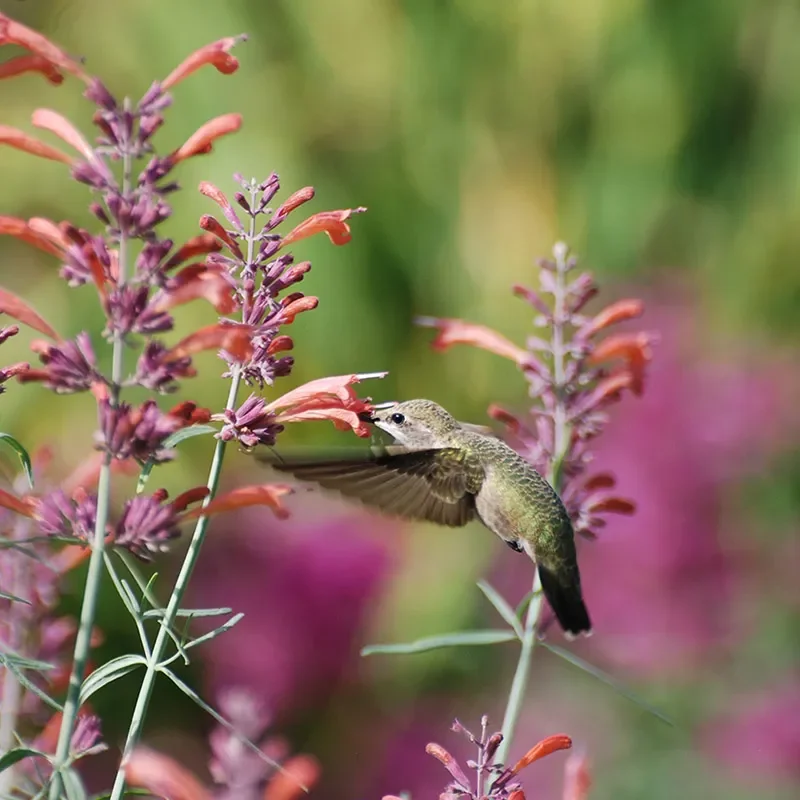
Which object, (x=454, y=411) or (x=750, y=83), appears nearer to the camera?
(x=454, y=411)

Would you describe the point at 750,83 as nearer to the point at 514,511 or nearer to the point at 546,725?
the point at 546,725

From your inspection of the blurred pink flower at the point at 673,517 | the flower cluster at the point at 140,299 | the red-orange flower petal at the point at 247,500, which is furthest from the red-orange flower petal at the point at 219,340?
the blurred pink flower at the point at 673,517

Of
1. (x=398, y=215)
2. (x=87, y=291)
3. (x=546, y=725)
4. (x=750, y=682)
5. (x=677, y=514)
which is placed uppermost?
(x=398, y=215)

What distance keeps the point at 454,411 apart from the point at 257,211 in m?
6.67

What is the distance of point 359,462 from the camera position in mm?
2451

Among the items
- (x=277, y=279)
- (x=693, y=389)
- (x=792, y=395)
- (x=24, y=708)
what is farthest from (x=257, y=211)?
(x=792, y=395)

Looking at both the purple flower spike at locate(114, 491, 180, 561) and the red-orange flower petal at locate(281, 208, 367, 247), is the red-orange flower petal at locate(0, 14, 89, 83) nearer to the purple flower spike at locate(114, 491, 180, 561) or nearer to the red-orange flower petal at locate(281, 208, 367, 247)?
the red-orange flower petal at locate(281, 208, 367, 247)

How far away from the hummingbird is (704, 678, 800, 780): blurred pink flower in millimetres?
3501

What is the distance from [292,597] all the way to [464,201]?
11.1 ft

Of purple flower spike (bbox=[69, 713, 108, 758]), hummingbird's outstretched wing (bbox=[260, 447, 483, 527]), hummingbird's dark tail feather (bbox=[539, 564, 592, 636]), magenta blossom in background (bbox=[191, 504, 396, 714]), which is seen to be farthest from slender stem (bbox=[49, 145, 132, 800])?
magenta blossom in background (bbox=[191, 504, 396, 714])

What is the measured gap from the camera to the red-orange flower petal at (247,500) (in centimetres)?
170

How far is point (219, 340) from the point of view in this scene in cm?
161

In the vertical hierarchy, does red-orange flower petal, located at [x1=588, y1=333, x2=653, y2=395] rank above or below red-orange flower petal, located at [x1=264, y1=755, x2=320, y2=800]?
above

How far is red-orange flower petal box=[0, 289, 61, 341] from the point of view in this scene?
1.72 metres
